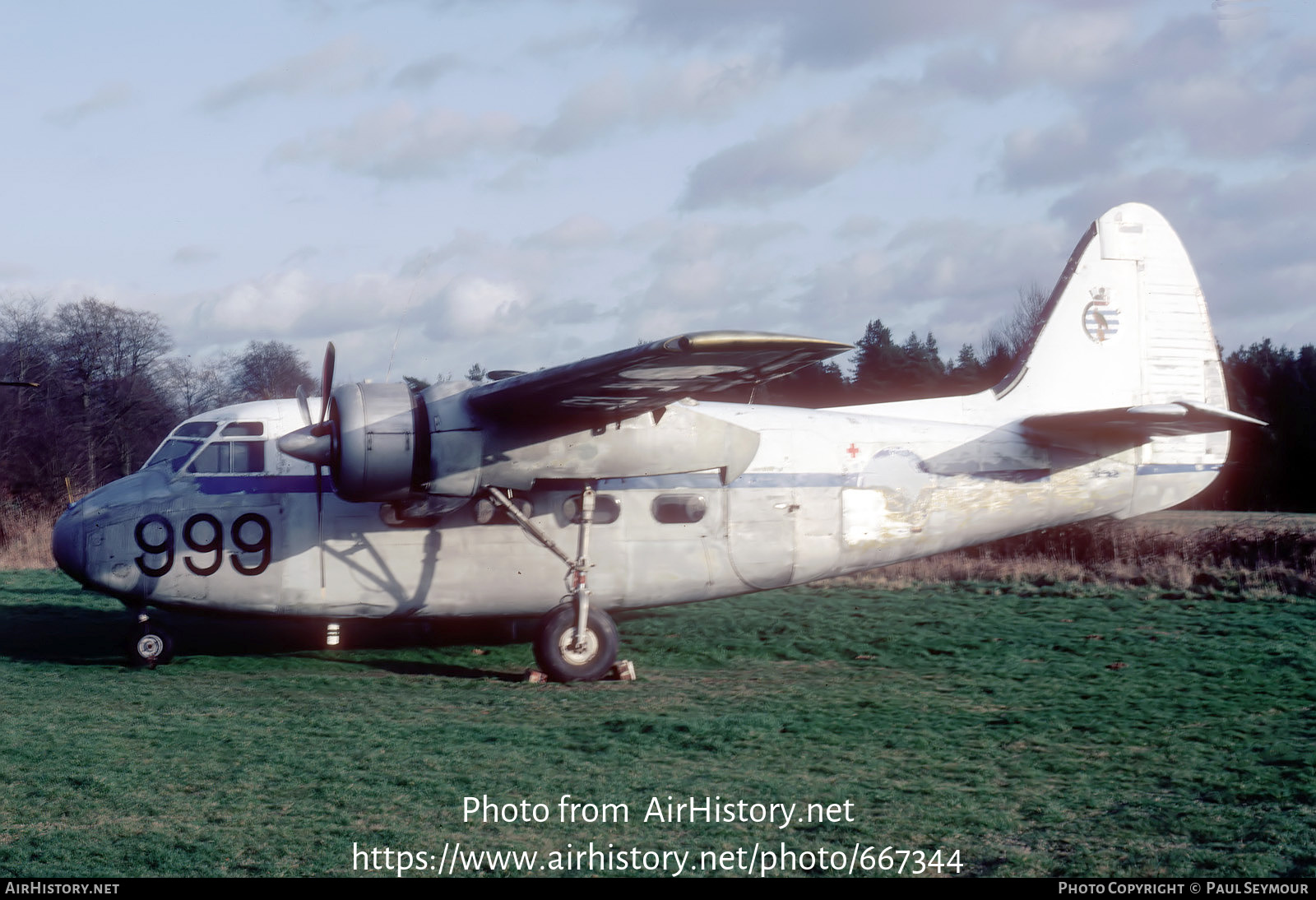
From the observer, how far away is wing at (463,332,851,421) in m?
8.03

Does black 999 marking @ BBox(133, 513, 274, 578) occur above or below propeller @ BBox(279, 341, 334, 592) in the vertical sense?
below

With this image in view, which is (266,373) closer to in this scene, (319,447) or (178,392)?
(178,392)

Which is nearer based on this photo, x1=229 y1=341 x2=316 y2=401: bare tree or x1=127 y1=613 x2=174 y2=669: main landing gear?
x1=127 y1=613 x2=174 y2=669: main landing gear

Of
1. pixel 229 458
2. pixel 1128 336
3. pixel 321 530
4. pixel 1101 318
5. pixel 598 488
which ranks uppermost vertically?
pixel 1101 318

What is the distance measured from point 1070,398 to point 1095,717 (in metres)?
5.97

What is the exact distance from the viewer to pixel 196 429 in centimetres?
1130

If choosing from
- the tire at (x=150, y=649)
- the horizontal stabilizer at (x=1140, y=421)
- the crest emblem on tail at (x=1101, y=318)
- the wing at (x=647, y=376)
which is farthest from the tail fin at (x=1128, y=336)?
the tire at (x=150, y=649)

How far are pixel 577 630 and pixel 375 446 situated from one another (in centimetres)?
278

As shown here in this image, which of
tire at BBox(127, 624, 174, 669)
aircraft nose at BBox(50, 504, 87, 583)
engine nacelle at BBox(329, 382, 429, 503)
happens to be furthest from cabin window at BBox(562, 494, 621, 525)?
aircraft nose at BBox(50, 504, 87, 583)

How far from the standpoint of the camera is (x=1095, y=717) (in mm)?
8461

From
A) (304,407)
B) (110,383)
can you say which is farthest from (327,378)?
(110,383)

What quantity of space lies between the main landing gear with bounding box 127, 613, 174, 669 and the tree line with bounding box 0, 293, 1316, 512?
1318cm

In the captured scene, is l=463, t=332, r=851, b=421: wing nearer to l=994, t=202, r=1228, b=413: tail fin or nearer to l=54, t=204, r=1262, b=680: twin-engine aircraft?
l=54, t=204, r=1262, b=680: twin-engine aircraft

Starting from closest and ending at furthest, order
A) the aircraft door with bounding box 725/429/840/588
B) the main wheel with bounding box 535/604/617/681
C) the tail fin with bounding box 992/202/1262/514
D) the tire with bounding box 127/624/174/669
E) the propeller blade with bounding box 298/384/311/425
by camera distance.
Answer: the main wheel with bounding box 535/604/617/681 → the tire with bounding box 127/624/174/669 → the propeller blade with bounding box 298/384/311/425 → the aircraft door with bounding box 725/429/840/588 → the tail fin with bounding box 992/202/1262/514
